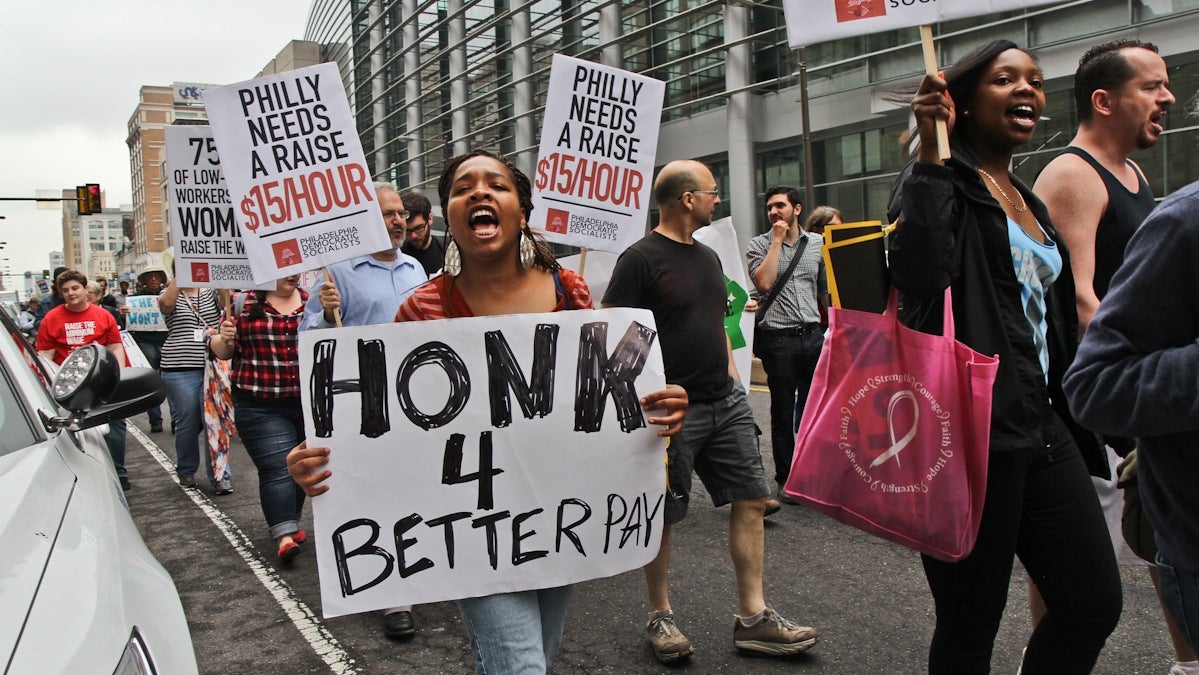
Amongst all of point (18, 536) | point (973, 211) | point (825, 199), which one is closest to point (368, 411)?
point (18, 536)

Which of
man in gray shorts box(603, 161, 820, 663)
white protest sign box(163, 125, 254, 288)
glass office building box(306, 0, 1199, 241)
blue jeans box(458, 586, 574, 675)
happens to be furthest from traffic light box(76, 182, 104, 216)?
blue jeans box(458, 586, 574, 675)

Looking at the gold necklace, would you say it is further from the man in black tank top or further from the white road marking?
the white road marking

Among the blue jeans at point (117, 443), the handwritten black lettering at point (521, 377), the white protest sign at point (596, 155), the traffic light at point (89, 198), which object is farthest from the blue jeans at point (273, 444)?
the traffic light at point (89, 198)

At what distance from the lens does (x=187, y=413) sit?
7.89 meters

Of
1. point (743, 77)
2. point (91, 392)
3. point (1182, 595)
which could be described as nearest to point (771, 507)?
point (1182, 595)

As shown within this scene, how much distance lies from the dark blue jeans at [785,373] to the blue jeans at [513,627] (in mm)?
3806

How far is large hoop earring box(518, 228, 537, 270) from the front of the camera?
2.60 metres

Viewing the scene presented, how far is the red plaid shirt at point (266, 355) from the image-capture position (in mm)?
5059

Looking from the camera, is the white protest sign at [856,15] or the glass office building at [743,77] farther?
the glass office building at [743,77]

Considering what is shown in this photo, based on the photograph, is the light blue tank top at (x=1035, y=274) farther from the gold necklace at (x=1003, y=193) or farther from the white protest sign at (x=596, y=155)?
the white protest sign at (x=596, y=155)

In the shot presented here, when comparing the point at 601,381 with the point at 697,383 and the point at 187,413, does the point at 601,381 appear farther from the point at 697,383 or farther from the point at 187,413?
the point at 187,413

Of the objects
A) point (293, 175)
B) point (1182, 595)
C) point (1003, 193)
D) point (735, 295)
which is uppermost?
point (293, 175)

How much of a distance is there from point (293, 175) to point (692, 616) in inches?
99.4

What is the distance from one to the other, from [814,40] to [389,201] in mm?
2590
